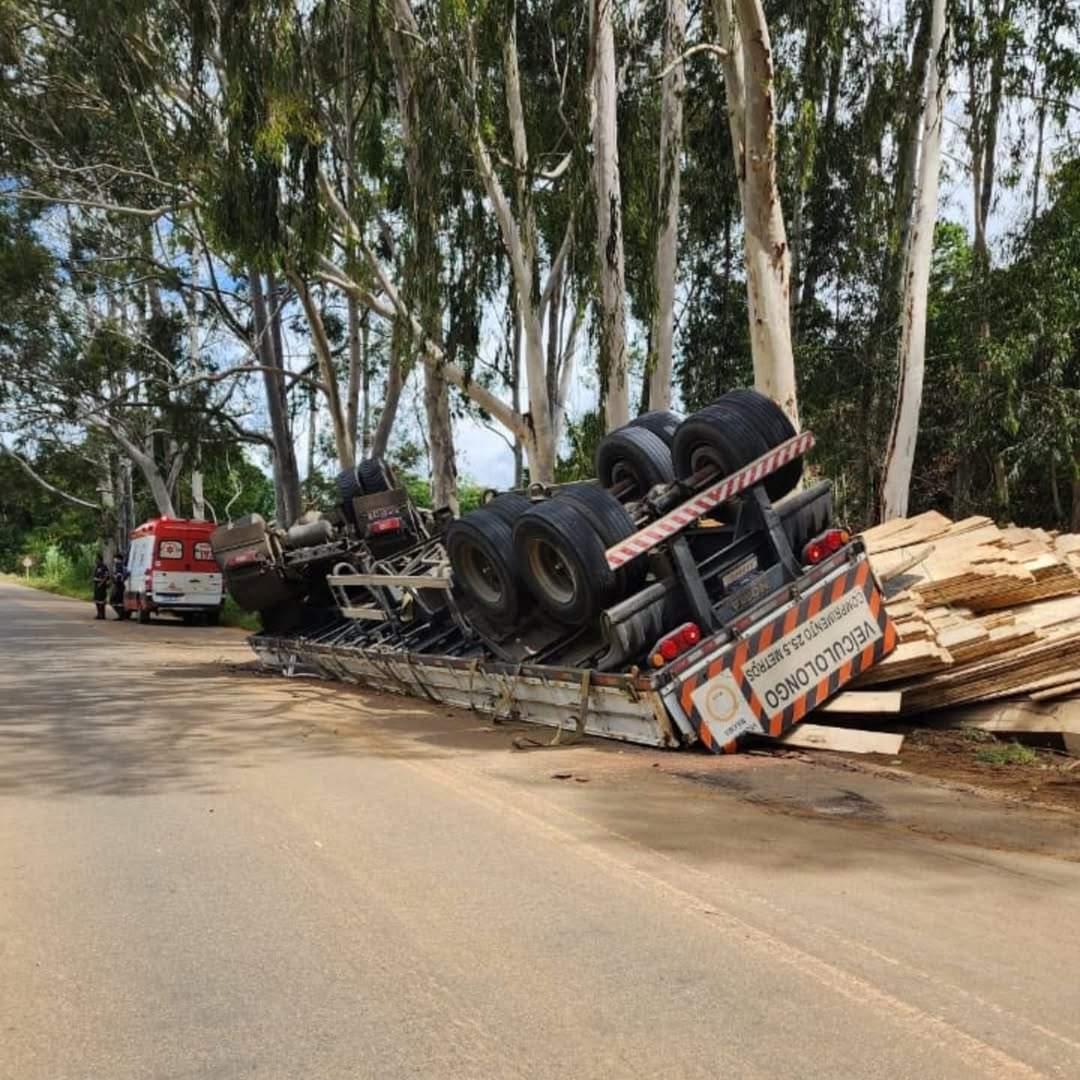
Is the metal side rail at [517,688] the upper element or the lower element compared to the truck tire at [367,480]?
lower

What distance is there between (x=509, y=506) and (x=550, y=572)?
1042 millimetres

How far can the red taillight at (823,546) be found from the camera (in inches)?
317

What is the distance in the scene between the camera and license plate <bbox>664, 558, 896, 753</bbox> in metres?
7.30

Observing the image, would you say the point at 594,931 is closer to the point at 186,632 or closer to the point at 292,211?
the point at 292,211

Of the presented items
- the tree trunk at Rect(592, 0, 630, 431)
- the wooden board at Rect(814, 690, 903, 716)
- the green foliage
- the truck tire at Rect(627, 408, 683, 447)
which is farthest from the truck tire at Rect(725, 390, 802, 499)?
the green foliage

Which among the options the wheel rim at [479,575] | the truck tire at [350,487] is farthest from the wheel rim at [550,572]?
the truck tire at [350,487]

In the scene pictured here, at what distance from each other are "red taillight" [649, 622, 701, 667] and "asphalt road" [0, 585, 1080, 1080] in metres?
0.70

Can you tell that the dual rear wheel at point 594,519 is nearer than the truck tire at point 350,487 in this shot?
Yes

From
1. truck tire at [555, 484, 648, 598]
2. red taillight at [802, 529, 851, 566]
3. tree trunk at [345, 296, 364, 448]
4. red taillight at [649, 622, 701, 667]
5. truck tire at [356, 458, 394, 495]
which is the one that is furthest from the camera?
tree trunk at [345, 296, 364, 448]

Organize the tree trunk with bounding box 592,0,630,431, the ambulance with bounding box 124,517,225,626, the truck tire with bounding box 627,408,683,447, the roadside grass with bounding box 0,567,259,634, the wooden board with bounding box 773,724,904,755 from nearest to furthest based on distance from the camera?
the wooden board with bounding box 773,724,904,755
the truck tire with bounding box 627,408,683,447
the tree trunk with bounding box 592,0,630,431
the ambulance with bounding box 124,517,225,626
the roadside grass with bounding box 0,567,259,634

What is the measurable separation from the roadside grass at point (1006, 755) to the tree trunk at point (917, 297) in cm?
865

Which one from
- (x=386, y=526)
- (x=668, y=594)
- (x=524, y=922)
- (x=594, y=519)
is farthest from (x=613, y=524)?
(x=386, y=526)

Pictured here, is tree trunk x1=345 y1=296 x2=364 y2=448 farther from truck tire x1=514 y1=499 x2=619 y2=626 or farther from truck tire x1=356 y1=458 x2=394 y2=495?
truck tire x1=514 y1=499 x2=619 y2=626

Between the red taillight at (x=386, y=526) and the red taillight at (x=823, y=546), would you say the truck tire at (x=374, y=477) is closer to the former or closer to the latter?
the red taillight at (x=386, y=526)
